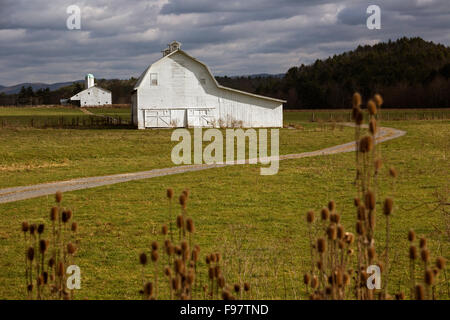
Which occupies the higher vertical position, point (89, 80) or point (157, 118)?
point (89, 80)

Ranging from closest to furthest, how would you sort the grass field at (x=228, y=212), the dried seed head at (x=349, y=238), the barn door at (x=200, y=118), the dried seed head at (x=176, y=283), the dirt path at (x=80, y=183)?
the dried seed head at (x=176, y=283) < the dried seed head at (x=349, y=238) < the grass field at (x=228, y=212) < the dirt path at (x=80, y=183) < the barn door at (x=200, y=118)

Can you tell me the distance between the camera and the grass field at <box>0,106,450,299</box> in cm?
852

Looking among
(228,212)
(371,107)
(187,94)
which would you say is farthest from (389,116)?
(371,107)

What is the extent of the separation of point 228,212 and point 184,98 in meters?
34.1

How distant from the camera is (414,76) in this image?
112812 millimetres

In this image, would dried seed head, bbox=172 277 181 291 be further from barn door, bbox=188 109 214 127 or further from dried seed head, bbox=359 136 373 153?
barn door, bbox=188 109 214 127

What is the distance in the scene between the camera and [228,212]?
1338 cm

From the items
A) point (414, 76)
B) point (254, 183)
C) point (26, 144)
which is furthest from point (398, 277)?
point (414, 76)

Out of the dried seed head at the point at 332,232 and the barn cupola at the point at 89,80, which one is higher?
the barn cupola at the point at 89,80

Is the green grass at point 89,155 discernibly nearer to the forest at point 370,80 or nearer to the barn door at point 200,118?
the barn door at point 200,118

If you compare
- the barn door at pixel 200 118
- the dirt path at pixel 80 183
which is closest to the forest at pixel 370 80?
the barn door at pixel 200 118

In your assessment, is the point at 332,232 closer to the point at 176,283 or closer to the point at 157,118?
the point at 176,283

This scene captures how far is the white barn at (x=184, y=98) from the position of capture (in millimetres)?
46281

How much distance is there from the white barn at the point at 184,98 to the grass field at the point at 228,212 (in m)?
19.1
